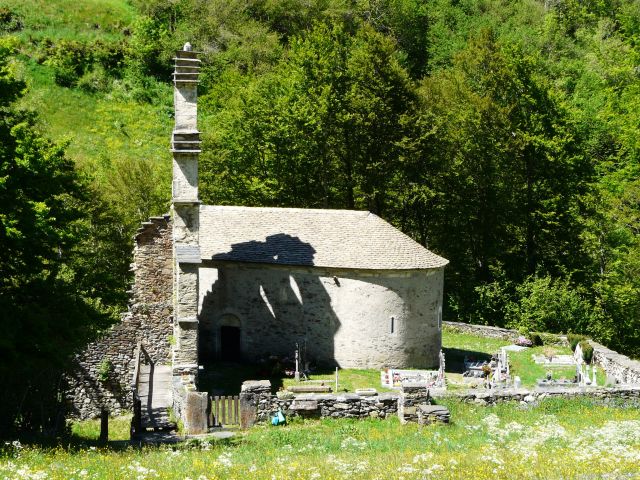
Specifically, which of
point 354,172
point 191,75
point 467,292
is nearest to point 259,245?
point 191,75

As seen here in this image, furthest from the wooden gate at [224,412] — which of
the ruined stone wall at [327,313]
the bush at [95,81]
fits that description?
the bush at [95,81]

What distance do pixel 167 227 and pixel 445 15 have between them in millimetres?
59484

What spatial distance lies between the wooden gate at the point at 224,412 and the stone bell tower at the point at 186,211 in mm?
3932

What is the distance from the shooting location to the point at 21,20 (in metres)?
62.7

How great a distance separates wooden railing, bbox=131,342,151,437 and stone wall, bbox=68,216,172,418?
0.41 m

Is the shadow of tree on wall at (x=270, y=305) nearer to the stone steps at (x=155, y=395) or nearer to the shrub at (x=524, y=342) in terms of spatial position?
the stone steps at (x=155, y=395)

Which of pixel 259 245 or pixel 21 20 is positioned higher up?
pixel 21 20

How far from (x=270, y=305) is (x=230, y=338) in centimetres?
229

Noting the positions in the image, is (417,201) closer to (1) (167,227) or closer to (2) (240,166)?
(2) (240,166)

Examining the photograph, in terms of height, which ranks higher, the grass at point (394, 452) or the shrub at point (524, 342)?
the shrub at point (524, 342)

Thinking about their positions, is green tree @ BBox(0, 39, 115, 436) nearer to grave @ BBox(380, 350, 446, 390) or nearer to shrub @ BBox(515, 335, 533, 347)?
grave @ BBox(380, 350, 446, 390)

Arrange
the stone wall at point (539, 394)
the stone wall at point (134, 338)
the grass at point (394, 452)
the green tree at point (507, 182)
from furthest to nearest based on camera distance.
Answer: the green tree at point (507, 182) < the stone wall at point (134, 338) < the stone wall at point (539, 394) < the grass at point (394, 452)

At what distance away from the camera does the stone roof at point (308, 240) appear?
1240 inches

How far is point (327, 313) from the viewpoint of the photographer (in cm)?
3167
